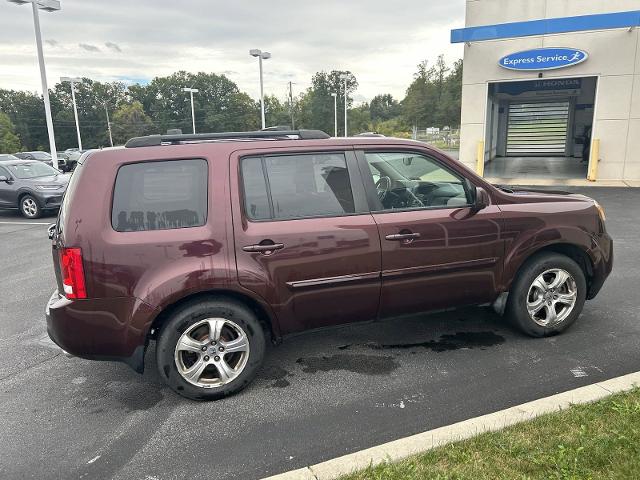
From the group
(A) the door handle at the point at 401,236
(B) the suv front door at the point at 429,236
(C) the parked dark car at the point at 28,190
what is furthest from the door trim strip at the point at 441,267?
(C) the parked dark car at the point at 28,190

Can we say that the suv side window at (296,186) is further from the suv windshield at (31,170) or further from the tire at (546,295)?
the suv windshield at (31,170)

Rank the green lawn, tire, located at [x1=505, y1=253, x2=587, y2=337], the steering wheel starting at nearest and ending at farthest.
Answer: the green lawn, the steering wheel, tire, located at [x1=505, y1=253, x2=587, y2=337]

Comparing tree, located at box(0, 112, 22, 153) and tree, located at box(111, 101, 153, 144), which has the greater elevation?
tree, located at box(111, 101, 153, 144)

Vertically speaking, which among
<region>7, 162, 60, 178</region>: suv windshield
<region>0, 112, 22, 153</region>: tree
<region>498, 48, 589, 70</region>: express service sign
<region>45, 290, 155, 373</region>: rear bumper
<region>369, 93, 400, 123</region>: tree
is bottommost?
<region>45, 290, 155, 373</region>: rear bumper

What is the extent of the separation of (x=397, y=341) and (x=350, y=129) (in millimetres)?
84528

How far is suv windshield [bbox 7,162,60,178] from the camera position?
12.5 metres

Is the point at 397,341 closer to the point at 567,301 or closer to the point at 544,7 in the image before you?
Result: the point at 567,301

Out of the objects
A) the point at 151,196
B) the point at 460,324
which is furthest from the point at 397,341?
the point at 151,196

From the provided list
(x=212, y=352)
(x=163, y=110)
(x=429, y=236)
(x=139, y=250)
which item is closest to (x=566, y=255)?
(x=429, y=236)

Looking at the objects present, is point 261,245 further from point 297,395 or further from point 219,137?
point 297,395

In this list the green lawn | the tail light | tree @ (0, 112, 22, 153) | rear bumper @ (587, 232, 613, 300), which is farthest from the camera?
tree @ (0, 112, 22, 153)

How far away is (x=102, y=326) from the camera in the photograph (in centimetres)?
316

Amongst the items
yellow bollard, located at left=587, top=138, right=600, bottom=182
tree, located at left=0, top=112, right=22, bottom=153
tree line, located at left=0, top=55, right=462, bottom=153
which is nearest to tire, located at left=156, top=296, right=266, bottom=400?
yellow bollard, located at left=587, top=138, right=600, bottom=182

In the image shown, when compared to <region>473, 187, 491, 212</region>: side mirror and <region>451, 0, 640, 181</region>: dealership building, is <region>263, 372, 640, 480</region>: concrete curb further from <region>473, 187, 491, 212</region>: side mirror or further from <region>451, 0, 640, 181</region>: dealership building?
<region>451, 0, 640, 181</region>: dealership building
